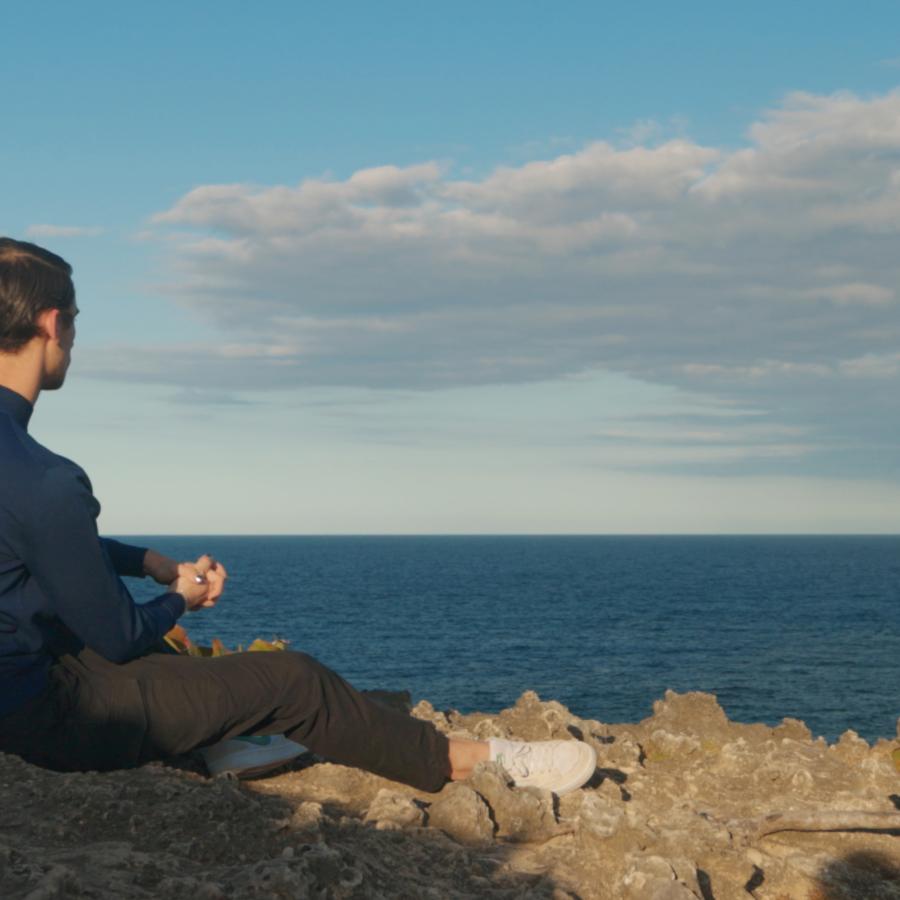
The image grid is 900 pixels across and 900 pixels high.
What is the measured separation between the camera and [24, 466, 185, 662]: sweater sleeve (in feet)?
15.1

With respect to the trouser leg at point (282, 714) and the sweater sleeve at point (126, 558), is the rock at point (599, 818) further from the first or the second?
the sweater sleeve at point (126, 558)

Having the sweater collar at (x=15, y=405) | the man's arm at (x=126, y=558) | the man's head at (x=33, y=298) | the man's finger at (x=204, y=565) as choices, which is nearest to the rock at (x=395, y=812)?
the man's finger at (x=204, y=565)

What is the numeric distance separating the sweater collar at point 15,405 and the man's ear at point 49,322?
0.32 meters

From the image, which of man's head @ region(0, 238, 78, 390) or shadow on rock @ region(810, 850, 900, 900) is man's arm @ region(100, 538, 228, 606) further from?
shadow on rock @ region(810, 850, 900, 900)

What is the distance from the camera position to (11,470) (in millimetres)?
4656

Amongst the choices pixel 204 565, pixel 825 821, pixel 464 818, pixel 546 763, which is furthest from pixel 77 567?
pixel 825 821

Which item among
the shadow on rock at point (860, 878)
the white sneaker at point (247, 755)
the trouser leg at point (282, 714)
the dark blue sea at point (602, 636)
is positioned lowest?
the dark blue sea at point (602, 636)

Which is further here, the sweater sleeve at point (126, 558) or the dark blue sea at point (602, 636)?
the dark blue sea at point (602, 636)

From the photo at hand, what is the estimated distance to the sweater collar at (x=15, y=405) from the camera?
4969 mm

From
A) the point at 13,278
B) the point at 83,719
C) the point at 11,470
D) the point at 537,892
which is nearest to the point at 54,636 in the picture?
the point at 83,719

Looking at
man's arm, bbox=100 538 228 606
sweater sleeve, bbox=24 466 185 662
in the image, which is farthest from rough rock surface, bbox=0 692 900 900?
man's arm, bbox=100 538 228 606

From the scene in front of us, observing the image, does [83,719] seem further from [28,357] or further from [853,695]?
[853,695]

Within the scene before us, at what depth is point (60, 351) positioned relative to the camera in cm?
513

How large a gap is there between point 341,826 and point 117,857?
47.3 inches
